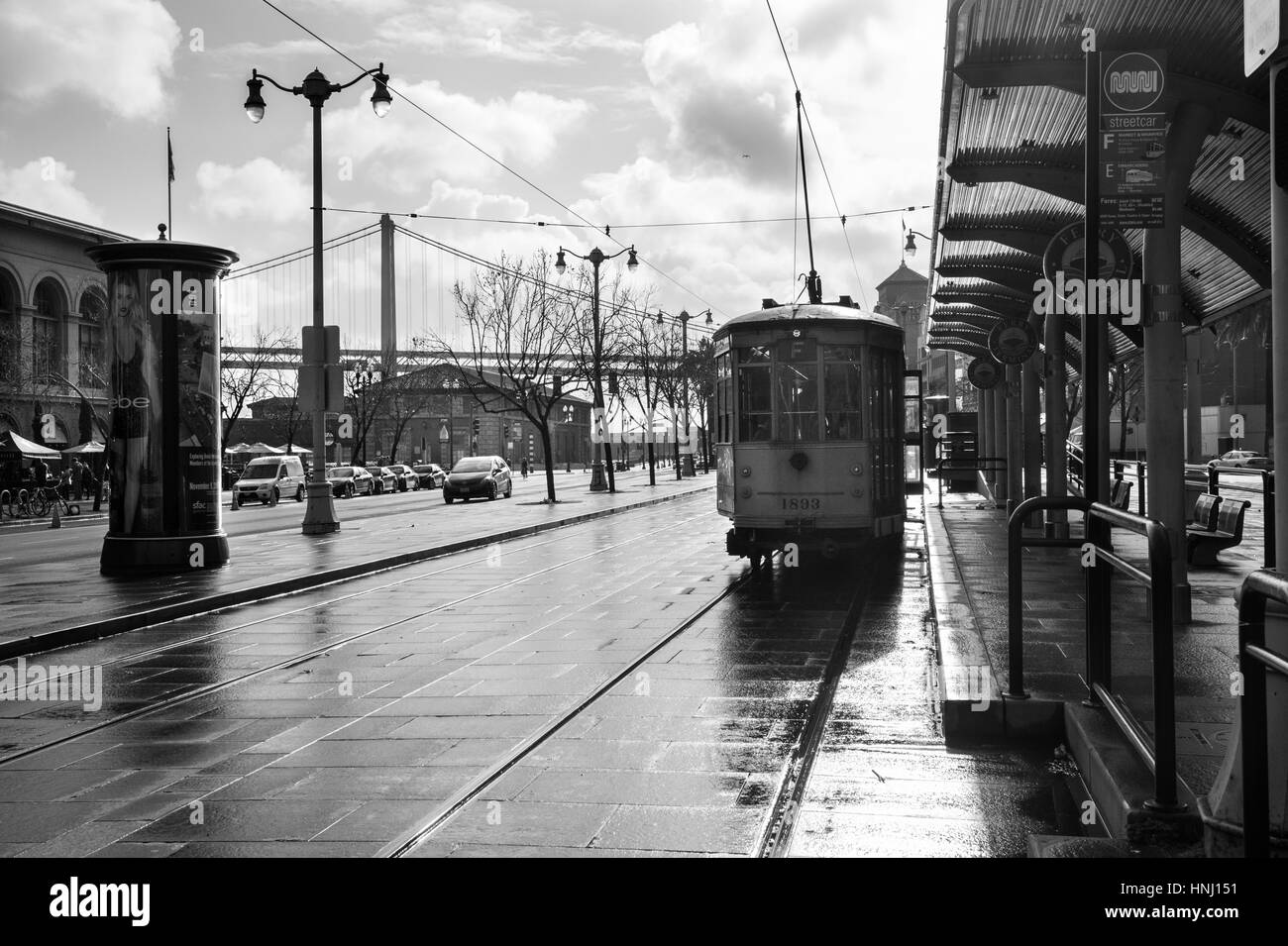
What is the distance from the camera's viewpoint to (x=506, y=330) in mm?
39438

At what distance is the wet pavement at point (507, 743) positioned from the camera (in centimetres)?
478

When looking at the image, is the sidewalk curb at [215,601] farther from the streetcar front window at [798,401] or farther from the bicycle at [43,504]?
the bicycle at [43,504]

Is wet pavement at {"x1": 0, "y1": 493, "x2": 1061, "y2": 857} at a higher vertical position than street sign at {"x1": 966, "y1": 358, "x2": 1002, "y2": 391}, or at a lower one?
lower

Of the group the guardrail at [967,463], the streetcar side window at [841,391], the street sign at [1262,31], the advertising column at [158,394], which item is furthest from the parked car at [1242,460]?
the street sign at [1262,31]

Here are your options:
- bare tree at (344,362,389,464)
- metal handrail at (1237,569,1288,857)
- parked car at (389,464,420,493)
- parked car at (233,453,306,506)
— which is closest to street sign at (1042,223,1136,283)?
metal handrail at (1237,569,1288,857)

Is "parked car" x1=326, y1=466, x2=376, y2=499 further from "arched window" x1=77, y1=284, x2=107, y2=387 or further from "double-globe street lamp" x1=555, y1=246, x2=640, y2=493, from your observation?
"double-globe street lamp" x1=555, y1=246, x2=640, y2=493

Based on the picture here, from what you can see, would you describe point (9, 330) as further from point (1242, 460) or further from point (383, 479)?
point (1242, 460)

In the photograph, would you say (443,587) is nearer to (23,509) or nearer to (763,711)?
(763,711)

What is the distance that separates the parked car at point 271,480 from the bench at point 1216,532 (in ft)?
110

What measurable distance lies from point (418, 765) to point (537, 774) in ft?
2.06

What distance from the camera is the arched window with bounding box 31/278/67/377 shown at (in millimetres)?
46219

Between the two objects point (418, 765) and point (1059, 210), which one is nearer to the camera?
point (418, 765)

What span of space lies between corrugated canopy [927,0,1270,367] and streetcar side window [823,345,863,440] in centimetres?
217
